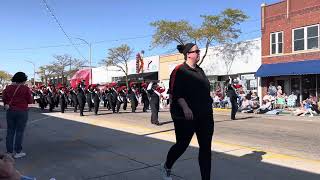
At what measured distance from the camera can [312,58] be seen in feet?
90.3

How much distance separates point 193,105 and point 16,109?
176 inches

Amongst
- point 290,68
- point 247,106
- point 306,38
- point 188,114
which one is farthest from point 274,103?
point 188,114

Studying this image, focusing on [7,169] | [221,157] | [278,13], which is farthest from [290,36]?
[7,169]

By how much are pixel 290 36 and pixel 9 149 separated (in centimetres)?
2389

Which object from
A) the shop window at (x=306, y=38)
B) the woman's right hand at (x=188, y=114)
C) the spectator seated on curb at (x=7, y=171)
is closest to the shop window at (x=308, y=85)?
the shop window at (x=306, y=38)

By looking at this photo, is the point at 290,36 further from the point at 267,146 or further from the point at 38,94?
the point at 267,146

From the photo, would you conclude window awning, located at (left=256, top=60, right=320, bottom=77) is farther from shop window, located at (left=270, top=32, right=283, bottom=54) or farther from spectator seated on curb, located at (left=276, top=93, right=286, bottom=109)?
spectator seated on curb, located at (left=276, top=93, right=286, bottom=109)

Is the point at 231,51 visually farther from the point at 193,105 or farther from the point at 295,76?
the point at 193,105

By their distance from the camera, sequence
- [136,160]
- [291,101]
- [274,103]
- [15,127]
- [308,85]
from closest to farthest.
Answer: [136,160] → [15,127] → [274,103] → [291,101] → [308,85]

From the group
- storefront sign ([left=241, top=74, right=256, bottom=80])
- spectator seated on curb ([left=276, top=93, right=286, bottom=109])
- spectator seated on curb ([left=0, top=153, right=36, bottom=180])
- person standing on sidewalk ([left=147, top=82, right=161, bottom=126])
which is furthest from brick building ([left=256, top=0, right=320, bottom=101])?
spectator seated on curb ([left=0, top=153, right=36, bottom=180])

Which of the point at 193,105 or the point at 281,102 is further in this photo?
the point at 281,102

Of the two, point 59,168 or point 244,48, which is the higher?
point 244,48

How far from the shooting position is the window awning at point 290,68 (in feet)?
87.1

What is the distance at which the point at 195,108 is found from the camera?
19.2ft
